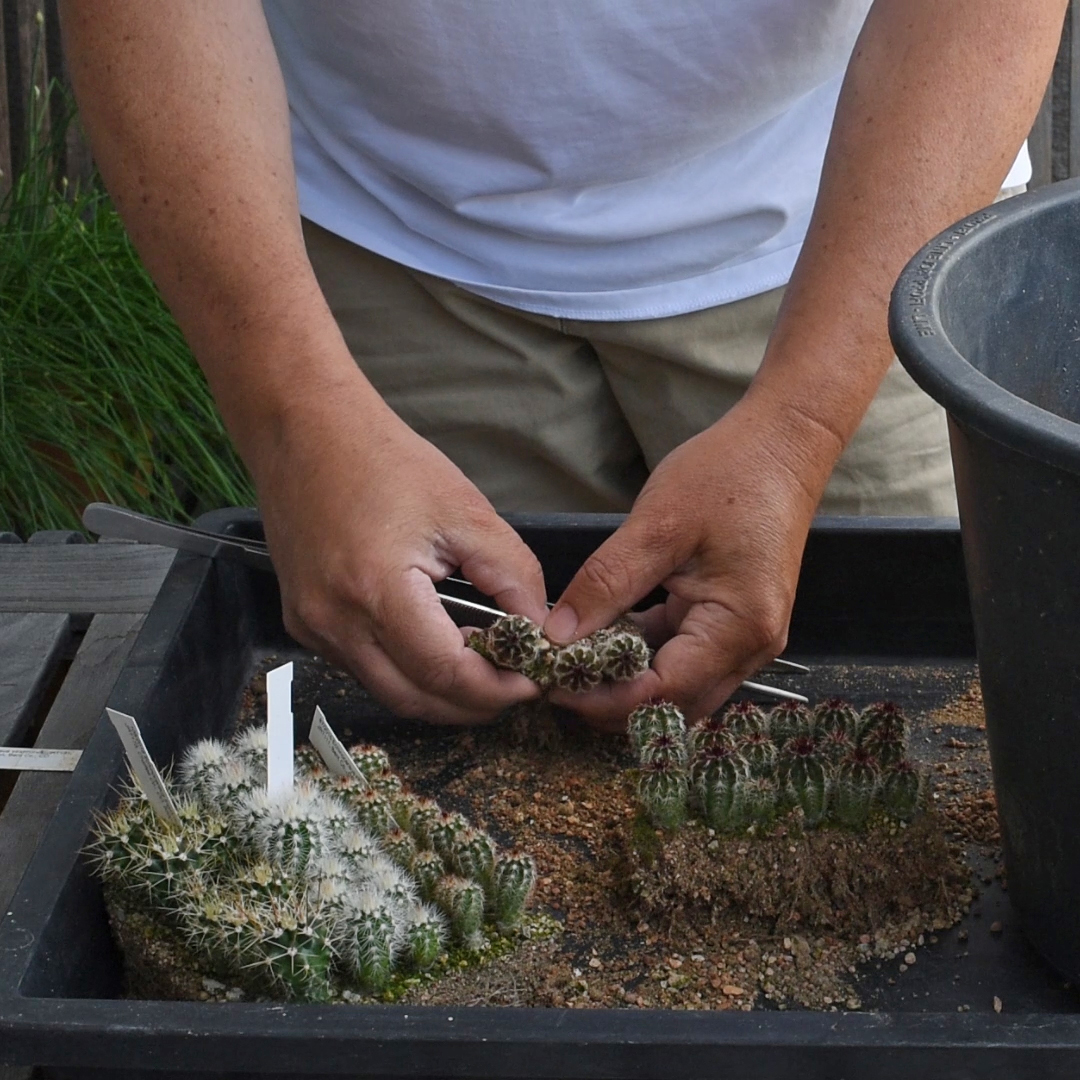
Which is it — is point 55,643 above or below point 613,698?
below

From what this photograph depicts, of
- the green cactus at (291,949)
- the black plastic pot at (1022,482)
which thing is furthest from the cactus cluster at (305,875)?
the black plastic pot at (1022,482)

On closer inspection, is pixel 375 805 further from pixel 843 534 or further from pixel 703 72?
pixel 703 72

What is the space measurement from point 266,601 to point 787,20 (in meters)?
0.68

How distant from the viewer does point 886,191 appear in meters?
1.08

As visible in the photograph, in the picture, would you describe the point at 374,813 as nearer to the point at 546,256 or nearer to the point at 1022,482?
the point at 1022,482

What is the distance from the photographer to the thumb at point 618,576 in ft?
3.41

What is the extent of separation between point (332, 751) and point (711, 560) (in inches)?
11.8

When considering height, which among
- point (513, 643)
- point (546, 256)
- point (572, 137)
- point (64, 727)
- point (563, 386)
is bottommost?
→ point (64, 727)

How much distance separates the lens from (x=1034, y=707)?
31.3 inches

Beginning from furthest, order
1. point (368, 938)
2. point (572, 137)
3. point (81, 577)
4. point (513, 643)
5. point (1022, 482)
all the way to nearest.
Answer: point (81, 577) → point (572, 137) → point (513, 643) → point (368, 938) → point (1022, 482)

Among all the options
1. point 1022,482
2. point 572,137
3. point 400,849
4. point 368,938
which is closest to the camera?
point 1022,482

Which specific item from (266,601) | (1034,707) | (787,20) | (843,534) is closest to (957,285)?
(1034,707)

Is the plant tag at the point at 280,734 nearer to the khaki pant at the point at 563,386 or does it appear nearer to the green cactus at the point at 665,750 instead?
the green cactus at the point at 665,750

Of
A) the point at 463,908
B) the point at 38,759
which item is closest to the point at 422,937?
the point at 463,908
